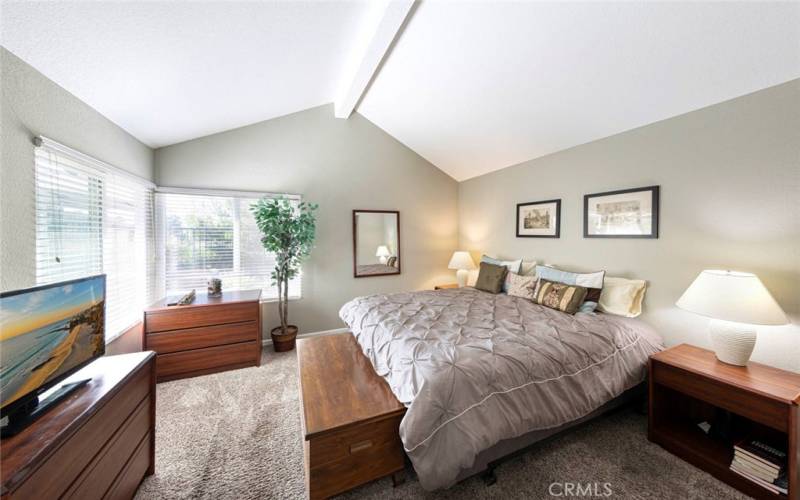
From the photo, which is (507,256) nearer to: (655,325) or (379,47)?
(655,325)

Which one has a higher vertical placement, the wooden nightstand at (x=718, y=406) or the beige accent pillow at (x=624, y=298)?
the beige accent pillow at (x=624, y=298)

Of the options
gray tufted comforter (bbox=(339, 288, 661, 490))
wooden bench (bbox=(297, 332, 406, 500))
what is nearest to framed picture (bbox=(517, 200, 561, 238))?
gray tufted comforter (bbox=(339, 288, 661, 490))

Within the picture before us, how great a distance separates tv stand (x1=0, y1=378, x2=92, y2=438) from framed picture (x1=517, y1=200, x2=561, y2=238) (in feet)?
12.5

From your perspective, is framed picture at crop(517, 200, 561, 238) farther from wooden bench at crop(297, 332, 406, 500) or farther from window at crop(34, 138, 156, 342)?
window at crop(34, 138, 156, 342)

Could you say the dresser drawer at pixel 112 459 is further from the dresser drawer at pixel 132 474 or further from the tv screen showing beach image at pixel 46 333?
the tv screen showing beach image at pixel 46 333

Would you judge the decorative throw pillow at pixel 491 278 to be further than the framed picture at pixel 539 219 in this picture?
Yes

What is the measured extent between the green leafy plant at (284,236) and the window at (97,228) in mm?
1040

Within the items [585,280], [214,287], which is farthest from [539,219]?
[214,287]

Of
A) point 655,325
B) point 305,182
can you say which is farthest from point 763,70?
point 305,182

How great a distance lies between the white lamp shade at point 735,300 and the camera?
155cm

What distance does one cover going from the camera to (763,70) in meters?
1.72

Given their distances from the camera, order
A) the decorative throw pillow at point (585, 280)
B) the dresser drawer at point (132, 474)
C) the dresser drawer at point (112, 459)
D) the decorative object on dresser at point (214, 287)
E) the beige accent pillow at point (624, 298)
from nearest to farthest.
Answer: the dresser drawer at point (112, 459)
the dresser drawer at point (132, 474)
the beige accent pillow at point (624, 298)
the decorative throw pillow at point (585, 280)
the decorative object on dresser at point (214, 287)

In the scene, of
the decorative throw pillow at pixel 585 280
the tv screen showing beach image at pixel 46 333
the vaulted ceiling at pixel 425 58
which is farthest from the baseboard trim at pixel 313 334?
the decorative throw pillow at pixel 585 280

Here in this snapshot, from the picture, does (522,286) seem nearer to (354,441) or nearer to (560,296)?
(560,296)
